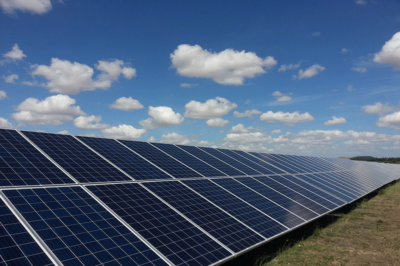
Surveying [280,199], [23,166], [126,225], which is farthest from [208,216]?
[23,166]

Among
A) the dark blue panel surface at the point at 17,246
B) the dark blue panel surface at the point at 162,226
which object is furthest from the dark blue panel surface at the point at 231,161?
the dark blue panel surface at the point at 17,246

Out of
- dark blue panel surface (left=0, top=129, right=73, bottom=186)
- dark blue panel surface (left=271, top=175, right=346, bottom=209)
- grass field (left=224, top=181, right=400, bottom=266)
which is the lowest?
grass field (left=224, top=181, right=400, bottom=266)

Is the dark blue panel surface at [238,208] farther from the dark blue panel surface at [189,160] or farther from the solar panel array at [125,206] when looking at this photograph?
the dark blue panel surface at [189,160]

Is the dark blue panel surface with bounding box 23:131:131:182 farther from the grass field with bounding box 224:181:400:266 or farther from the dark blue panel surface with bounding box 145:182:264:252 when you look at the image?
the grass field with bounding box 224:181:400:266

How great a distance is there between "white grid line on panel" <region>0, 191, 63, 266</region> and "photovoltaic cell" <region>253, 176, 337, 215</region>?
15.8 metres

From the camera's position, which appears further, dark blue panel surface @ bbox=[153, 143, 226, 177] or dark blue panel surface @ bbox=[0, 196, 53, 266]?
dark blue panel surface @ bbox=[153, 143, 226, 177]

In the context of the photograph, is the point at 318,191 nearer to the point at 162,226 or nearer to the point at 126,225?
the point at 162,226

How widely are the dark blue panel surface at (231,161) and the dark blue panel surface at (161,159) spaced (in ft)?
21.9

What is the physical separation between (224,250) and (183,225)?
1.91 m

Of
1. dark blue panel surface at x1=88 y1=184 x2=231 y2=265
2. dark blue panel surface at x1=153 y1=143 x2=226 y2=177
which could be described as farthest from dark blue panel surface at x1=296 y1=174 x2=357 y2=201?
dark blue panel surface at x1=88 y1=184 x2=231 y2=265

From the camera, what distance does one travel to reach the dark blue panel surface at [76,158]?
1330cm

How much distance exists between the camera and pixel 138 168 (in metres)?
16.4

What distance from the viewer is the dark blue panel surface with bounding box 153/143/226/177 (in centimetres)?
2016

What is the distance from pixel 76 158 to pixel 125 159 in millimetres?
3093
